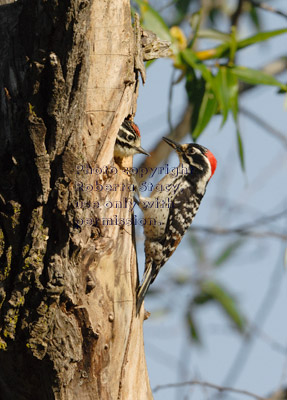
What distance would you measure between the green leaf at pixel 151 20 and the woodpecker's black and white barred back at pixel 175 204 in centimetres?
96

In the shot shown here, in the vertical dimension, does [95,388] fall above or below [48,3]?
below

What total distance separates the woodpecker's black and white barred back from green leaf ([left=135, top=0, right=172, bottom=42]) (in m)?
0.96

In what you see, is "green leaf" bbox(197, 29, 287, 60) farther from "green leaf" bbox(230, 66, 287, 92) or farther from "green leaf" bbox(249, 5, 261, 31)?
"green leaf" bbox(249, 5, 261, 31)

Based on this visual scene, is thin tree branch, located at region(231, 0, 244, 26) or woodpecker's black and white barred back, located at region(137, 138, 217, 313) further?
thin tree branch, located at region(231, 0, 244, 26)

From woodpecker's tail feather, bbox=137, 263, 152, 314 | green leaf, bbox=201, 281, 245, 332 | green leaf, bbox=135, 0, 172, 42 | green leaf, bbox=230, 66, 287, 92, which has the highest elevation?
green leaf, bbox=135, 0, 172, 42

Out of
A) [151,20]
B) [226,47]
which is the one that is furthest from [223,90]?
[151,20]

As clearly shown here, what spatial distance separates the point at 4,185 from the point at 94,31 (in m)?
0.97

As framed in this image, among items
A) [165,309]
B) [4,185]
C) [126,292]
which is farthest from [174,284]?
[4,185]

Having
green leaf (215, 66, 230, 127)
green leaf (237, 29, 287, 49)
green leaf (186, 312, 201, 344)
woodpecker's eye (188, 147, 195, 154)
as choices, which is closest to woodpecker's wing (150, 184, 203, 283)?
woodpecker's eye (188, 147, 195, 154)

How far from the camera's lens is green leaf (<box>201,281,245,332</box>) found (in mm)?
7683

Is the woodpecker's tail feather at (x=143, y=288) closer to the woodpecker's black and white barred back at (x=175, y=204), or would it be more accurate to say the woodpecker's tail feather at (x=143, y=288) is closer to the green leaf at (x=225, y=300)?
the woodpecker's black and white barred back at (x=175, y=204)

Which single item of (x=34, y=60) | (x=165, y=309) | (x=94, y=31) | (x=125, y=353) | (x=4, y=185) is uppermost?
(x=165, y=309)

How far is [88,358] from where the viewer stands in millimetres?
3160

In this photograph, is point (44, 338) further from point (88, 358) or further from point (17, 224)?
point (17, 224)
